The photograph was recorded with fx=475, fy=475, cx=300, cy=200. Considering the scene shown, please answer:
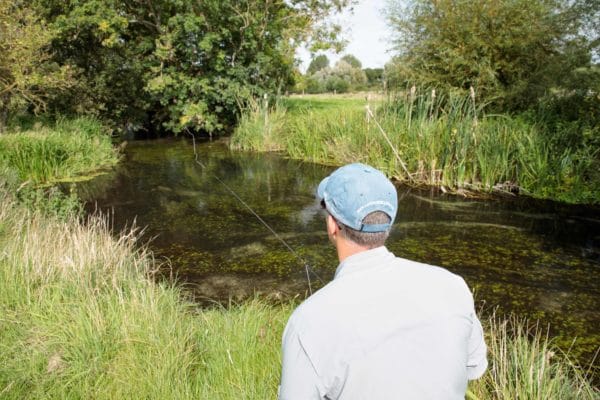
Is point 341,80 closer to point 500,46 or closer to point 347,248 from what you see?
point 500,46

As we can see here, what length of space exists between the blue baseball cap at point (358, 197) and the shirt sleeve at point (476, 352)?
433 mm

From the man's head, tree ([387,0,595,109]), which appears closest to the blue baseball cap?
the man's head

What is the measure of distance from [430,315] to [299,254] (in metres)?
4.75

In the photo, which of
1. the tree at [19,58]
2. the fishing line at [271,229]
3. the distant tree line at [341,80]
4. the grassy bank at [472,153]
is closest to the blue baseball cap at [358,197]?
the fishing line at [271,229]

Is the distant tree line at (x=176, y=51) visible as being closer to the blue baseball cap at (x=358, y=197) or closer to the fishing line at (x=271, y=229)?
the fishing line at (x=271, y=229)

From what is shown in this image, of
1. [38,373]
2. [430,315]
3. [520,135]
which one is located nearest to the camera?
[430,315]

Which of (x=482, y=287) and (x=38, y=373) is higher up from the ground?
(x=38, y=373)

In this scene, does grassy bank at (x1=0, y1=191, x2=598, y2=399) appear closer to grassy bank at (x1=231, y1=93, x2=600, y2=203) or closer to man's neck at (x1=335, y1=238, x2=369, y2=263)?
man's neck at (x1=335, y1=238, x2=369, y2=263)

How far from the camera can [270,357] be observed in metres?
2.92

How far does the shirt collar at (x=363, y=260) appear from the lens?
1.37 metres

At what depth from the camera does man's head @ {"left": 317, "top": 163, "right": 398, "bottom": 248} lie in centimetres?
142

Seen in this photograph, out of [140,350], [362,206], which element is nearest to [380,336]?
[362,206]

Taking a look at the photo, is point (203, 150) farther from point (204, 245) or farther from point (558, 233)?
point (558, 233)

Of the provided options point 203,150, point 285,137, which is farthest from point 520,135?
point 203,150
